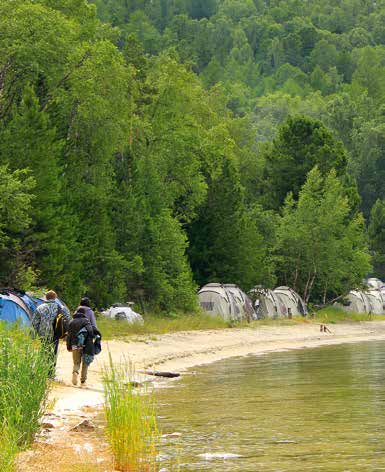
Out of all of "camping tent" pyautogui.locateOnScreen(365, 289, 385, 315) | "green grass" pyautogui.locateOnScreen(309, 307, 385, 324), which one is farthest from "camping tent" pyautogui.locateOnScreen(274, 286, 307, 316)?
"camping tent" pyautogui.locateOnScreen(365, 289, 385, 315)

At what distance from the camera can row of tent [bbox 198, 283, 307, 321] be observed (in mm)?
57969

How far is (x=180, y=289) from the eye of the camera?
52.4m

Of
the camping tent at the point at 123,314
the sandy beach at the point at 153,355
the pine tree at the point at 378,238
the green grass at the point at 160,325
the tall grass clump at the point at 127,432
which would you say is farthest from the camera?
the pine tree at the point at 378,238

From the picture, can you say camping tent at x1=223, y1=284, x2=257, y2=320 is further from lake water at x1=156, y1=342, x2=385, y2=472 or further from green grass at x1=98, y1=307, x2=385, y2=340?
lake water at x1=156, y1=342, x2=385, y2=472

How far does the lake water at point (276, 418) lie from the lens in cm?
1555

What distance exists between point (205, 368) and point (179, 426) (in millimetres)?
14629

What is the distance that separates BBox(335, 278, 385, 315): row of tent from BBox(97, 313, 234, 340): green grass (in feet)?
73.3

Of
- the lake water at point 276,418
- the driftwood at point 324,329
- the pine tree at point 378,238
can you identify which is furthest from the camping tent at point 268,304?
the pine tree at point 378,238

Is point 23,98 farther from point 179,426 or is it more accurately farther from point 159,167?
point 179,426

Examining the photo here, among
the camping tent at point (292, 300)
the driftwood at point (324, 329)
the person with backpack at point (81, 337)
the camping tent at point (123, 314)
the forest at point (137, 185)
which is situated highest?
the forest at point (137, 185)

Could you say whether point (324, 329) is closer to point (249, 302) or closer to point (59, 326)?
point (249, 302)

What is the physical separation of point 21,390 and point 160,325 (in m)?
31.5

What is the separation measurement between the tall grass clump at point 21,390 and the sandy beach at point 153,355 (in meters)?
0.33

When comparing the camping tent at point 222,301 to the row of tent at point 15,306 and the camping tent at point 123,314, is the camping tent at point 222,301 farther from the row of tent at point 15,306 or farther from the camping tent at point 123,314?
the row of tent at point 15,306
